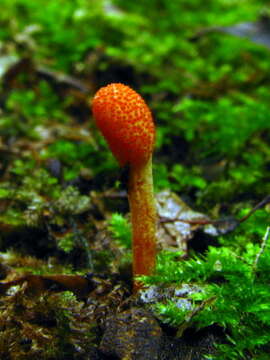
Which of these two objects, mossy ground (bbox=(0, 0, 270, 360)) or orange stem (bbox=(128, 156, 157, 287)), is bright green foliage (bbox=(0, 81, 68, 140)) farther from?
orange stem (bbox=(128, 156, 157, 287))

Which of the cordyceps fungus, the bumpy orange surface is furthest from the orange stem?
the bumpy orange surface

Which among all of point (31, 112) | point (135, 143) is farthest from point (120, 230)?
point (31, 112)

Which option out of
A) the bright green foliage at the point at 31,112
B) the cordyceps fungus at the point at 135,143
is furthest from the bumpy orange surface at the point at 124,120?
the bright green foliage at the point at 31,112

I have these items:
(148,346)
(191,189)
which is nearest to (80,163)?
(191,189)

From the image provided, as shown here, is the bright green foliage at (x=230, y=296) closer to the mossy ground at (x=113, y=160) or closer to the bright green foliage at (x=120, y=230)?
the mossy ground at (x=113, y=160)

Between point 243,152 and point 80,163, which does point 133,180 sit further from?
point 243,152

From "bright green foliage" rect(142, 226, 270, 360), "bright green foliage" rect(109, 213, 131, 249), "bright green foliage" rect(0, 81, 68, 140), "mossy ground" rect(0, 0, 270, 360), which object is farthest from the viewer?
"bright green foliage" rect(0, 81, 68, 140)
